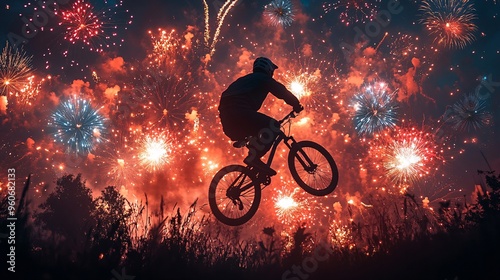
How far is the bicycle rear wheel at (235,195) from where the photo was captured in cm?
874

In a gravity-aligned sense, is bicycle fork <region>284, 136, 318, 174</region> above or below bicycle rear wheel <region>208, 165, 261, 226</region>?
above

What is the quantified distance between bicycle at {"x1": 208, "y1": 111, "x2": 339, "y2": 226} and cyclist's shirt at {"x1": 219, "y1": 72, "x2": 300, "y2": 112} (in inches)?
24.7

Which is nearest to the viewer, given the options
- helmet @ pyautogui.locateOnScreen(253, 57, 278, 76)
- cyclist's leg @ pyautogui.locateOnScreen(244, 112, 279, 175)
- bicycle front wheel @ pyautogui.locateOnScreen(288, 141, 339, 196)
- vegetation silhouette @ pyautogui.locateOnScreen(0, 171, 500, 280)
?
vegetation silhouette @ pyautogui.locateOnScreen(0, 171, 500, 280)

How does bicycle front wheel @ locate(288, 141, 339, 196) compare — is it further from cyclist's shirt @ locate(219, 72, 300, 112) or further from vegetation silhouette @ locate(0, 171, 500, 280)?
vegetation silhouette @ locate(0, 171, 500, 280)

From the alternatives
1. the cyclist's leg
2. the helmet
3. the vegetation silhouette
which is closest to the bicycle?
the cyclist's leg

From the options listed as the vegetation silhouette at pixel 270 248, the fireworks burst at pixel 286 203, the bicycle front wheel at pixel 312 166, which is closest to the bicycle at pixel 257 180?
the bicycle front wheel at pixel 312 166

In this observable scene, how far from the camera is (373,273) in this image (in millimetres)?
4699

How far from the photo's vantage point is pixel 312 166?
882cm

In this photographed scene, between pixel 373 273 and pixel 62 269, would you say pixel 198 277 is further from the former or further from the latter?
pixel 373 273

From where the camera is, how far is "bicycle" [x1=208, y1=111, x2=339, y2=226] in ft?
28.7

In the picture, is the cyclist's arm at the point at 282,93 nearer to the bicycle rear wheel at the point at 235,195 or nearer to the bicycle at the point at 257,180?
the bicycle at the point at 257,180

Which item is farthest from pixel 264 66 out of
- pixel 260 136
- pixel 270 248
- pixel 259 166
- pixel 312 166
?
pixel 270 248

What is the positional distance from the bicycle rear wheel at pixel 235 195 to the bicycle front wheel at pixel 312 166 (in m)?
1.13

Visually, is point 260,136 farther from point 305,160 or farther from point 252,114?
point 305,160
